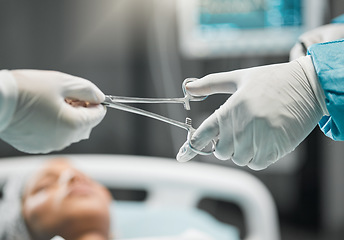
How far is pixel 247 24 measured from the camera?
1.80 meters

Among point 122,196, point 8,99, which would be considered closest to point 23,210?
point 8,99

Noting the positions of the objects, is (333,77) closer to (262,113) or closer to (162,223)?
(262,113)

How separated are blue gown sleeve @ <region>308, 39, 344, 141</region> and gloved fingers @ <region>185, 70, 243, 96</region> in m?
0.14

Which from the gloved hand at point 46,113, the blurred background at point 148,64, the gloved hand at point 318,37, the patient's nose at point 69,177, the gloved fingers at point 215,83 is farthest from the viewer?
the blurred background at point 148,64

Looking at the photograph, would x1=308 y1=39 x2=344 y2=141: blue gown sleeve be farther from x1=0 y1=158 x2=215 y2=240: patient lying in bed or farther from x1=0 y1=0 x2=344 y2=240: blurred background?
x1=0 y1=0 x2=344 y2=240: blurred background

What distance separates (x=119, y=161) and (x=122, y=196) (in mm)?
558

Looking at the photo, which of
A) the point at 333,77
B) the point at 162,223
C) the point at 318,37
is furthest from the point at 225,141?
the point at 162,223

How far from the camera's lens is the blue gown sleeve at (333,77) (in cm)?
69

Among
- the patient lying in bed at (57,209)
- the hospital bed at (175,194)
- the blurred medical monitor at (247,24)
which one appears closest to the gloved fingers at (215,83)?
the patient lying in bed at (57,209)

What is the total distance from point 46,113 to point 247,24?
135cm

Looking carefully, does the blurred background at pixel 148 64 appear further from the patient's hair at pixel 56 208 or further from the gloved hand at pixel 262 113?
the gloved hand at pixel 262 113

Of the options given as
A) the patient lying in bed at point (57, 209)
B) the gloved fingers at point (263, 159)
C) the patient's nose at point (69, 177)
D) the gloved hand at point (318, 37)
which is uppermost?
the gloved hand at point (318, 37)

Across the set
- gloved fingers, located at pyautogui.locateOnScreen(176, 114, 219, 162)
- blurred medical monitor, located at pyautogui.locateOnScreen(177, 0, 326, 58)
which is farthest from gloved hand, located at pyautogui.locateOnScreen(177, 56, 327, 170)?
blurred medical monitor, located at pyautogui.locateOnScreen(177, 0, 326, 58)

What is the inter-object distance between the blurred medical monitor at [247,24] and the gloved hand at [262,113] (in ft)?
3.56
